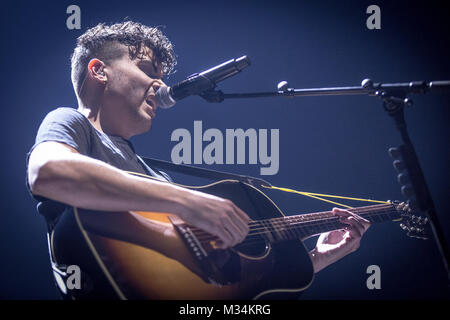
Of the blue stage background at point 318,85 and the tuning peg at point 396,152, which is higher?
the blue stage background at point 318,85

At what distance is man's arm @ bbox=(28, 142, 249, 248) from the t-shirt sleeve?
4 centimetres

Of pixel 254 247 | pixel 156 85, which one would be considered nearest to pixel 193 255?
pixel 254 247

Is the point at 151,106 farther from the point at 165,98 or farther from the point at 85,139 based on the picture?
the point at 85,139

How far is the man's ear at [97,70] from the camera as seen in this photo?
5.65 ft

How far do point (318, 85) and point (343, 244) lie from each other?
0.95 m

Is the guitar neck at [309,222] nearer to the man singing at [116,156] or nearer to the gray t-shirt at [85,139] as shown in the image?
the man singing at [116,156]

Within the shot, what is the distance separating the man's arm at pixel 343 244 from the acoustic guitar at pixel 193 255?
10.4 inches

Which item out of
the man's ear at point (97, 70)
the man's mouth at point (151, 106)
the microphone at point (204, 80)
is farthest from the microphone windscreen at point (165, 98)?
the man's ear at point (97, 70)

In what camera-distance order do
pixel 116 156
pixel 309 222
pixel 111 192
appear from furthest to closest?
pixel 309 222 → pixel 116 156 → pixel 111 192

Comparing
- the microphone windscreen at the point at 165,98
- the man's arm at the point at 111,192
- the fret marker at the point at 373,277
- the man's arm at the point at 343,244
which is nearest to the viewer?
the man's arm at the point at 111,192

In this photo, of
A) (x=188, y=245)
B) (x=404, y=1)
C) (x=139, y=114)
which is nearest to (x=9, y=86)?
(x=139, y=114)

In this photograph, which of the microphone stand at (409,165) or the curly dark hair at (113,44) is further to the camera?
the curly dark hair at (113,44)

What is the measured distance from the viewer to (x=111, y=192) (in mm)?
1125

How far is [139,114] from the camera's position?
1733 mm
